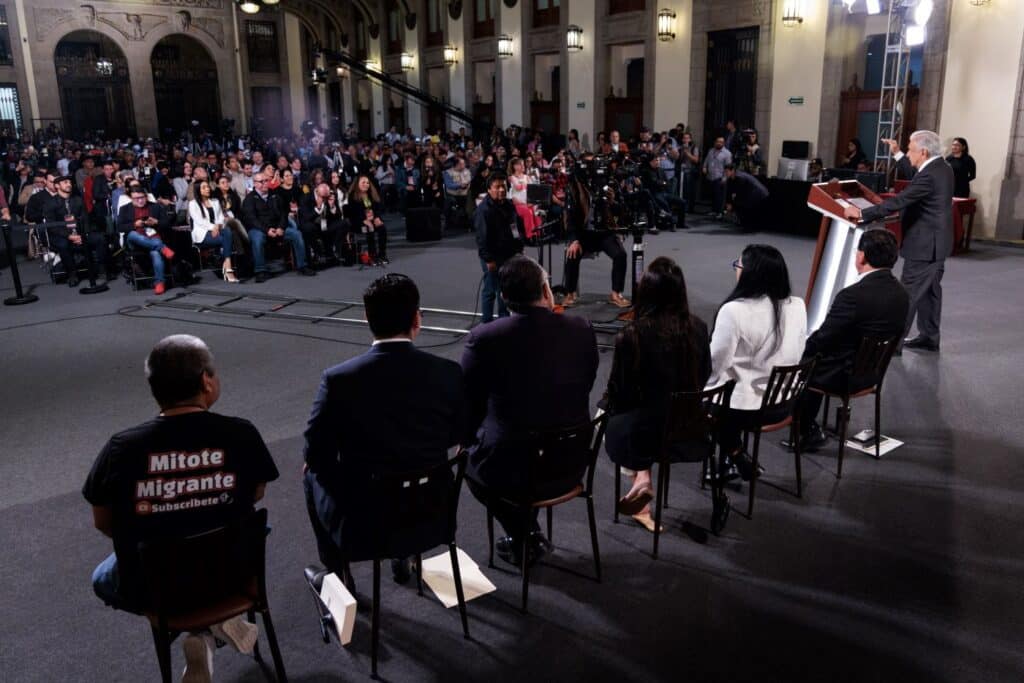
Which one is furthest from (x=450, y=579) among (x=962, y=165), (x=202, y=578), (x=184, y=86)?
(x=184, y=86)

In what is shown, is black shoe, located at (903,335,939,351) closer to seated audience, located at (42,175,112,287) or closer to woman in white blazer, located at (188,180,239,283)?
woman in white blazer, located at (188,180,239,283)

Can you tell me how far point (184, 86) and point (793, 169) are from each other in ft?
68.6

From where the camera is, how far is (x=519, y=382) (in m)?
2.89

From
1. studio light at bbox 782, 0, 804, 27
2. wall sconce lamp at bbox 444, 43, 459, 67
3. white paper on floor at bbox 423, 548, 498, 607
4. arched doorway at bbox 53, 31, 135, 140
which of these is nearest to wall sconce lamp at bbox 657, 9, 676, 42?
studio light at bbox 782, 0, 804, 27

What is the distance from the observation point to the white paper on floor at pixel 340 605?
272 cm

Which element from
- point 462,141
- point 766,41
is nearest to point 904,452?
point 766,41

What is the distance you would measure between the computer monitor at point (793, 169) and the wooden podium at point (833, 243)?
22.2 ft

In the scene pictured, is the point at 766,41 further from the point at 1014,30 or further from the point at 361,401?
the point at 361,401

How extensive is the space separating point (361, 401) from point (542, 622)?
1.12 metres

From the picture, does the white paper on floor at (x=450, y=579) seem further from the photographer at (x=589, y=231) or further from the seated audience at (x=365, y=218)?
the seated audience at (x=365, y=218)

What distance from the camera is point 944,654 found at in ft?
8.84

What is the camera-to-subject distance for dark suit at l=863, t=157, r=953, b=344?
547 cm

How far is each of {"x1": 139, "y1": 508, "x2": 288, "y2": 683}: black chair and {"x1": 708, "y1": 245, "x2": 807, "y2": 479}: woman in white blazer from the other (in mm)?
2095

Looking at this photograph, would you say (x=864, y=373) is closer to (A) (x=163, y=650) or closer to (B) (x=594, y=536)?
(B) (x=594, y=536)
